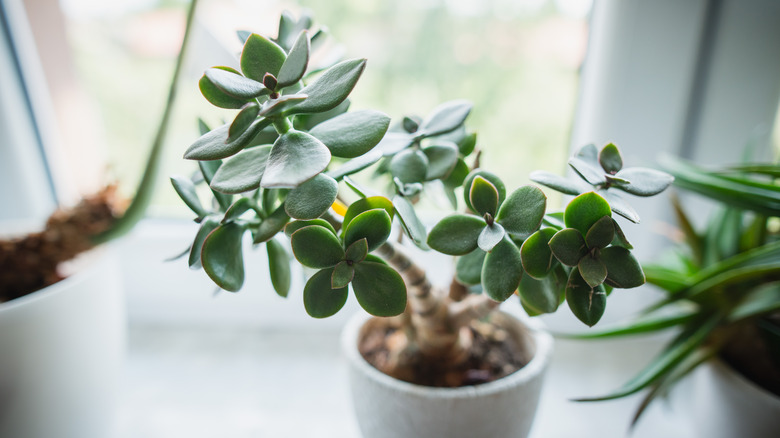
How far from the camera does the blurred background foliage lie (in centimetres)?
73

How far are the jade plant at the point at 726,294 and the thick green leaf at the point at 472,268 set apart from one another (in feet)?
0.72

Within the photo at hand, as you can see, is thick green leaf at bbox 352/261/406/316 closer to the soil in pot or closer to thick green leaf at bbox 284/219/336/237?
thick green leaf at bbox 284/219/336/237

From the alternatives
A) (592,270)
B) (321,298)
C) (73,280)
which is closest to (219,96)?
(321,298)

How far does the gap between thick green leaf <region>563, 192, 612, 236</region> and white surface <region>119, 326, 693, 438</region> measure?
1.40 ft

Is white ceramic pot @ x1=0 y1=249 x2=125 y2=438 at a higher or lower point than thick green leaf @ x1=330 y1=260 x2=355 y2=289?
lower

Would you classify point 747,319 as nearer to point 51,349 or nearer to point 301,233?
point 301,233

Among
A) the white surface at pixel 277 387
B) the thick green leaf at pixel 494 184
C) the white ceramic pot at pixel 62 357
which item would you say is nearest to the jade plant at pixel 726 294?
the white surface at pixel 277 387

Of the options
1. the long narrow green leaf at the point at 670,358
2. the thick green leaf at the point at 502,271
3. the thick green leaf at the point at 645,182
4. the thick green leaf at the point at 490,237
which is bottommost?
the long narrow green leaf at the point at 670,358

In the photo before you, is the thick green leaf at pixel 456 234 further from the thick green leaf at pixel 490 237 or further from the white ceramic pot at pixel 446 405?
the white ceramic pot at pixel 446 405

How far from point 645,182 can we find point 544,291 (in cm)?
9

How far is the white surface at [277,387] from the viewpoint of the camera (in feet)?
2.08

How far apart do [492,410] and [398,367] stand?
0.35 feet

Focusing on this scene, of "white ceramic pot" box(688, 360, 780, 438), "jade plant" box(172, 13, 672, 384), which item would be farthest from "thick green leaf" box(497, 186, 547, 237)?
"white ceramic pot" box(688, 360, 780, 438)

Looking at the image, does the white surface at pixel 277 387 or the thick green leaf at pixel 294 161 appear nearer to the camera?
the thick green leaf at pixel 294 161
